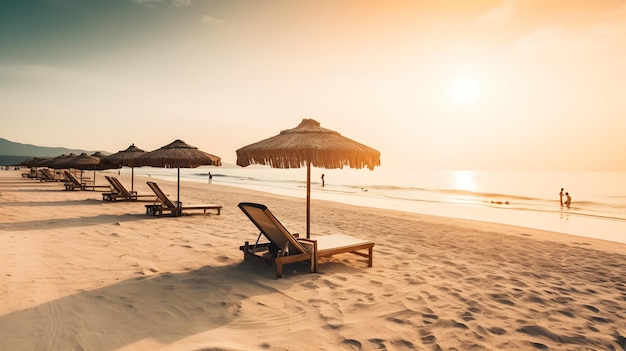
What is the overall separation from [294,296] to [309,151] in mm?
2185

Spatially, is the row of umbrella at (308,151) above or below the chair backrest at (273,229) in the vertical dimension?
above

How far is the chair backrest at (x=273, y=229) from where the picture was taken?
191 inches

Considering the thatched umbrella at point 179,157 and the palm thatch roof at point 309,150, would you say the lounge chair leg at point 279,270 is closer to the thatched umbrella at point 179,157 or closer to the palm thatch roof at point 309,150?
the palm thatch roof at point 309,150

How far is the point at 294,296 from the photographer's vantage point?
4242mm

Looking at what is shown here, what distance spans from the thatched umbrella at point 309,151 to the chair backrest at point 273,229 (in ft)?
2.46

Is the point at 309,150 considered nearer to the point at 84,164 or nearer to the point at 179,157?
the point at 179,157

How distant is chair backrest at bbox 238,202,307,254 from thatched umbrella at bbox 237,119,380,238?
29.5 inches

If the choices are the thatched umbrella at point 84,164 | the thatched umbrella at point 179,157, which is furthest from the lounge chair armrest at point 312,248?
the thatched umbrella at point 84,164

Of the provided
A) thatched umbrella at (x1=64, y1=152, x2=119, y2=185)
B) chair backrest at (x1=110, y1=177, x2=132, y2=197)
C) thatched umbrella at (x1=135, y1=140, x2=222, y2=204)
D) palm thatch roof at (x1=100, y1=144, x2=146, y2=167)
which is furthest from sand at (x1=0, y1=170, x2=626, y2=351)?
thatched umbrella at (x1=64, y1=152, x2=119, y2=185)

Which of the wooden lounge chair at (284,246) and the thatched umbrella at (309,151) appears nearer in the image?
the wooden lounge chair at (284,246)

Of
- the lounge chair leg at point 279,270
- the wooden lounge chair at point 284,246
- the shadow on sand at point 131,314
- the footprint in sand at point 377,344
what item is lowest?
the footprint in sand at point 377,344

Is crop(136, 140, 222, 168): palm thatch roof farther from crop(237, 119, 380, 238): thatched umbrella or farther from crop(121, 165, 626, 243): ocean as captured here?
crop(121, 165, 626, 243): ocean

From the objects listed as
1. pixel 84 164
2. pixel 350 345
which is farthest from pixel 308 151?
pixel 84 164

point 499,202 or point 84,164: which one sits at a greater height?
point 84,164
